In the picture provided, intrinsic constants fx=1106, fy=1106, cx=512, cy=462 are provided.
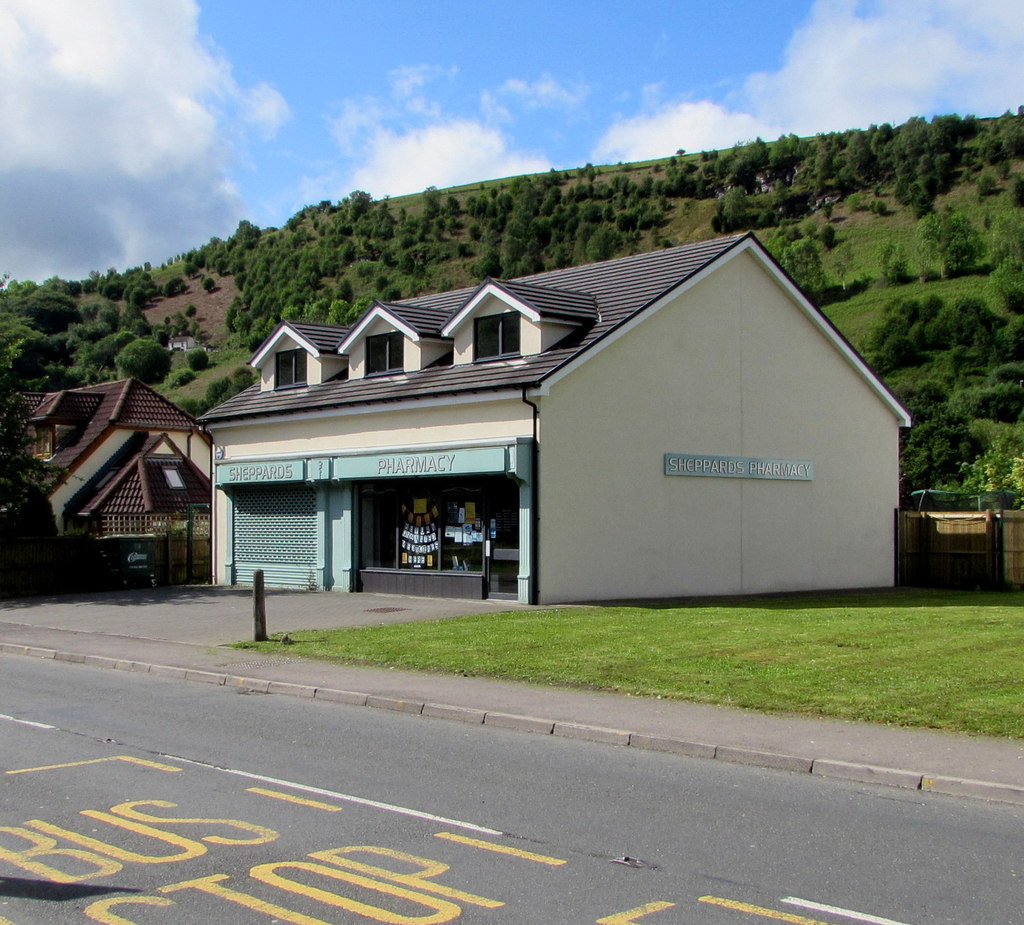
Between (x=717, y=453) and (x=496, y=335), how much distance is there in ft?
18.0

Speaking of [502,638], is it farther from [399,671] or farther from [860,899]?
[860,899]

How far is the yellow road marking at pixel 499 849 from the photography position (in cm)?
619

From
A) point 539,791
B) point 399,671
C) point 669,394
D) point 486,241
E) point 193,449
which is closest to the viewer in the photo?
point 539,791

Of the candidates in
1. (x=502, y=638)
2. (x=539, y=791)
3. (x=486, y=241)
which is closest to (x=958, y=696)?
(x=539, y=791)

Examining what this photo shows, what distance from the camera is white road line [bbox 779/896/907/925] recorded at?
5.29 metres

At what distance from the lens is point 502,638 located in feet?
51.8

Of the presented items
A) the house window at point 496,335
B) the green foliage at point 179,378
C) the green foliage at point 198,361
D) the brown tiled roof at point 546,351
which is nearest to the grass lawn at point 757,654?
the brown tiled roof at point 546,351

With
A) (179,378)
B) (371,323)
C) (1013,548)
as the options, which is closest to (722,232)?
(179,378)

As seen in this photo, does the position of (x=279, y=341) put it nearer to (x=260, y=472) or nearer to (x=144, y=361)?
(x=260, y=472)

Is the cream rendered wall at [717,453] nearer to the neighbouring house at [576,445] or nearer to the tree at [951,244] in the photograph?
the neighbouring house at [576,445]

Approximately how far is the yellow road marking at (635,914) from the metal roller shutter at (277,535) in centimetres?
2059

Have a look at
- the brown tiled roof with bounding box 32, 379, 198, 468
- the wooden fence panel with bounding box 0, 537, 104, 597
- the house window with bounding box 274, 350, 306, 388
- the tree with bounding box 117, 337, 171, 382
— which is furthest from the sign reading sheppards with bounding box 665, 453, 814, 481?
the tree with bounding box 117, 337, 171, 382

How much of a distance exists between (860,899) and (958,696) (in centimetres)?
571

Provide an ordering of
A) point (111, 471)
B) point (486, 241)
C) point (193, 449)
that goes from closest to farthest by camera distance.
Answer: point (111, 471)
point (193, 449)
point (486, 241)
